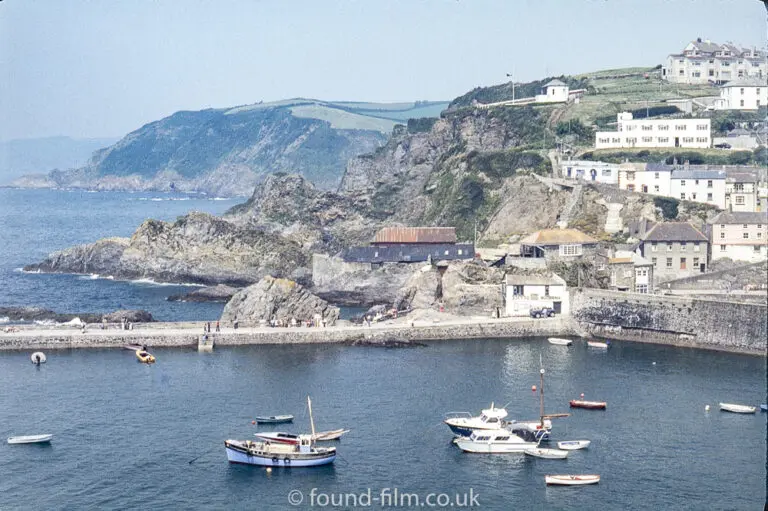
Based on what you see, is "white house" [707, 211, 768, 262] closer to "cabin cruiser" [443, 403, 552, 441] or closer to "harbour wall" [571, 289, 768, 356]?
"harbour wall" [571, 289, 768, 356]

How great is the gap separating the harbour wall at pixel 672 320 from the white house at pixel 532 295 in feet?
1.80

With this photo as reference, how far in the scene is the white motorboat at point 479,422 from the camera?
95.6 ft

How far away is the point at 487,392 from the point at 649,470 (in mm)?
7403

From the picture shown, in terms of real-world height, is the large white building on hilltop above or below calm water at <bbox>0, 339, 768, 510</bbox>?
above

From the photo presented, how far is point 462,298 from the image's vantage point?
45.2 m

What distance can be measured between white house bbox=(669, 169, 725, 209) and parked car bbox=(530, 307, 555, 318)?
A: 14006 millimetres

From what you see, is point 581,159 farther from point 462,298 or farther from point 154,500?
point 154,500

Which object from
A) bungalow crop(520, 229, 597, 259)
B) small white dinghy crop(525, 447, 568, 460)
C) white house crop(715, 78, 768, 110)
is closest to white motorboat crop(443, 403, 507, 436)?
small white dinghy crop(525, 447, 568, 460)

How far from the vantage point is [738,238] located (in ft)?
158

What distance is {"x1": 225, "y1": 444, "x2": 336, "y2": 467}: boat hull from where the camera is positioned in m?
27.5

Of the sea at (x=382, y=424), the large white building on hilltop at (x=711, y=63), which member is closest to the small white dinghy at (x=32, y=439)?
the sea at (x=382, y=424)

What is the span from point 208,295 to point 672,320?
22.0 m

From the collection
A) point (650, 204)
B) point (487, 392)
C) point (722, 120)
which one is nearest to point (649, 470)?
point (487, 392)

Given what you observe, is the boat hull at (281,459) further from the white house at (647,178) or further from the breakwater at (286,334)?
the white house at (647,178)
